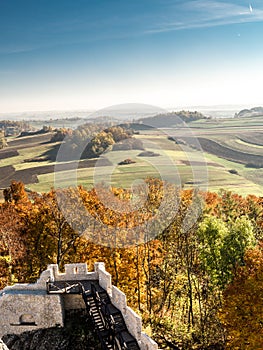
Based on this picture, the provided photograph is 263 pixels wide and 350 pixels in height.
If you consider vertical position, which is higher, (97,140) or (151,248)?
(97,140)

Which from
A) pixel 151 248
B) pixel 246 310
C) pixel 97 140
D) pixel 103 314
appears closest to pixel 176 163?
pixel 97 140

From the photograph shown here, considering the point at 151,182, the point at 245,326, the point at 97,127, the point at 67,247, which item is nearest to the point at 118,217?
the point at 67,247

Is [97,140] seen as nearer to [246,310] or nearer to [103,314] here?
[246,310]

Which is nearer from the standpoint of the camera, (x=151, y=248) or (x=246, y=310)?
(x=246, y=310)

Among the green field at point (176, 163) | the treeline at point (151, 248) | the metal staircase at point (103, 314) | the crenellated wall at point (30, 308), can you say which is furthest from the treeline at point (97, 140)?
the crenellated wall at point (30, 308)

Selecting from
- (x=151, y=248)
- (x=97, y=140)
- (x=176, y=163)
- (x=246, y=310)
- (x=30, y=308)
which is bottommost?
(x=246, y=310)
